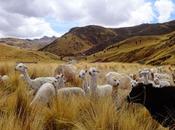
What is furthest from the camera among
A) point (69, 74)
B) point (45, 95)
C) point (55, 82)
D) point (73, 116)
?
point (69, 74)

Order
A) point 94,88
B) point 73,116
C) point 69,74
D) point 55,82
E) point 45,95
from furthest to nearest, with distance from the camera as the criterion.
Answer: point 69,74, point 55,82, point 94,88, point 45,95, point 73,116

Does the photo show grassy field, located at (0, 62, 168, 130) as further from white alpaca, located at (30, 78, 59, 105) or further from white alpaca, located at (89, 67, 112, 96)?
white alpaca, located at (89, 67, 112, 96)

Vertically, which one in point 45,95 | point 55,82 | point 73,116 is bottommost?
point 73,116

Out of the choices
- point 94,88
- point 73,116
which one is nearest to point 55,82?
point 94,88

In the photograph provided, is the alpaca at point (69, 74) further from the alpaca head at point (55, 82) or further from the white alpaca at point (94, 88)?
the white alpaca at point (94, 88)

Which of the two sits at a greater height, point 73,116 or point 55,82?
point 55,82

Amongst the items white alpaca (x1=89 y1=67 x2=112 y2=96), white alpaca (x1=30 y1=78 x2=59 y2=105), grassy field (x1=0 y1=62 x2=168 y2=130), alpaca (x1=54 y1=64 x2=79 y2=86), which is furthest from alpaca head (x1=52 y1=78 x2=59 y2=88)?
alpaca (x1=54 y1=64 x2=79 y2=86)

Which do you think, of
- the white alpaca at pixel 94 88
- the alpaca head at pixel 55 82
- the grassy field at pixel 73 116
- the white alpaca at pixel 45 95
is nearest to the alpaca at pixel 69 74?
the alpaca head at pixel 55 82

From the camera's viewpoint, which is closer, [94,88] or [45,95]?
[45,95]

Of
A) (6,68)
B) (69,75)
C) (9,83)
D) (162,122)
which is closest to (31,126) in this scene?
(162,122)

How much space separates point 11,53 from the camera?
12562 cm

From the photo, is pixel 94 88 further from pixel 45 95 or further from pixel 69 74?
pixel 69 74

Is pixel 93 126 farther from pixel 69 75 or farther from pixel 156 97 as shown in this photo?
pixel 69 75

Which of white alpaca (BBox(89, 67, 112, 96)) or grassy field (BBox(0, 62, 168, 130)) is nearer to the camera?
grassy field (BBox(0, 62, 168, 130))
